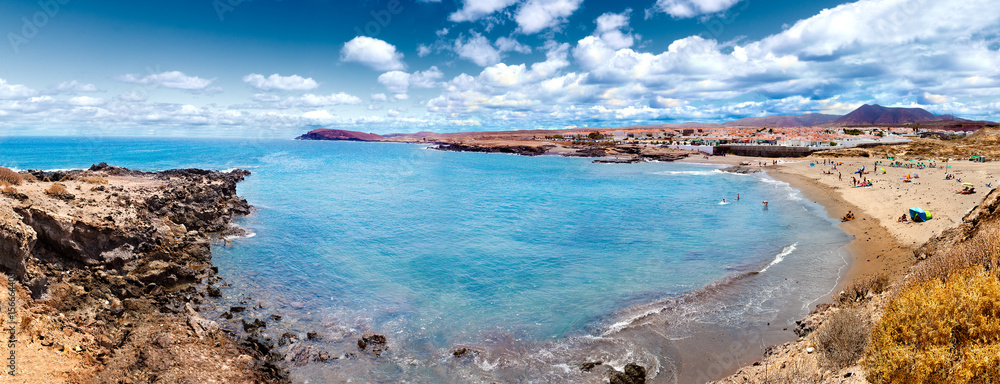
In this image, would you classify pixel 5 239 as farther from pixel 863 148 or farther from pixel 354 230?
pixel 863 148

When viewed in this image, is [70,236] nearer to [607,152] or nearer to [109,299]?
[109,299]

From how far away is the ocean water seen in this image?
12.8 m

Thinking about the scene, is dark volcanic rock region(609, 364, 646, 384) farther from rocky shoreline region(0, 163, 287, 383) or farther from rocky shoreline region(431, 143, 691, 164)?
rocky shoreline region(431, 143, 691, 164)

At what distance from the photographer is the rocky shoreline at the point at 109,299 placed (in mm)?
9500

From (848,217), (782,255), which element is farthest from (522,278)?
(848,217)

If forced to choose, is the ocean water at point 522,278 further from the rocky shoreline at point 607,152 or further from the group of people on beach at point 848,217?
the rocky shoreline at point 607,152

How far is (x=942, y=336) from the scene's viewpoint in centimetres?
645

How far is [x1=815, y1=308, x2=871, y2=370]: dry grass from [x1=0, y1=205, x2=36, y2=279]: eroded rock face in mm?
19198

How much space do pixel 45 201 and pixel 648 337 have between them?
21.9m

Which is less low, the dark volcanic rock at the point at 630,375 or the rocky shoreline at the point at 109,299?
the rocky shoreline at the point at 109,299

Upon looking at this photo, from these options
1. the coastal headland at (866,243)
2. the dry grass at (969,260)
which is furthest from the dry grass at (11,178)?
the dry grass at (969,260)

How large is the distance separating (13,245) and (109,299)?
9.89ft

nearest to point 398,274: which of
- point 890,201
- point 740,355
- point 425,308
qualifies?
point 425,308

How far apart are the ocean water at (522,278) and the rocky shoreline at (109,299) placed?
1.56m
